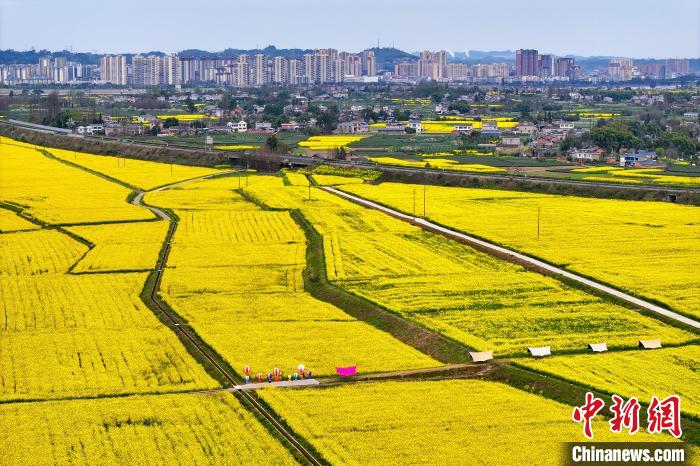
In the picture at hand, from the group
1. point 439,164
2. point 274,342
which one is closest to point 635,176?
point 439,164

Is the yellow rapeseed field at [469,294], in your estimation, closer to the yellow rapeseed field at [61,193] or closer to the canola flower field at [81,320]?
the canola flower field at [81,320]

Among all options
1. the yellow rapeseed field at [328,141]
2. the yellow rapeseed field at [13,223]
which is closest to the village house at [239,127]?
the yellow rapeseed field at [328,141]

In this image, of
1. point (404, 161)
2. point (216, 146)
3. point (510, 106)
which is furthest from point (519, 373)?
point (510, 106)

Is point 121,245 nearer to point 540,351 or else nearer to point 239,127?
point 540,351

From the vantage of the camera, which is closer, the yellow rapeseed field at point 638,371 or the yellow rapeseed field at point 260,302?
the yellow rapeseed field at point 638,371

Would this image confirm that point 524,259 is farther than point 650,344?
Yes
